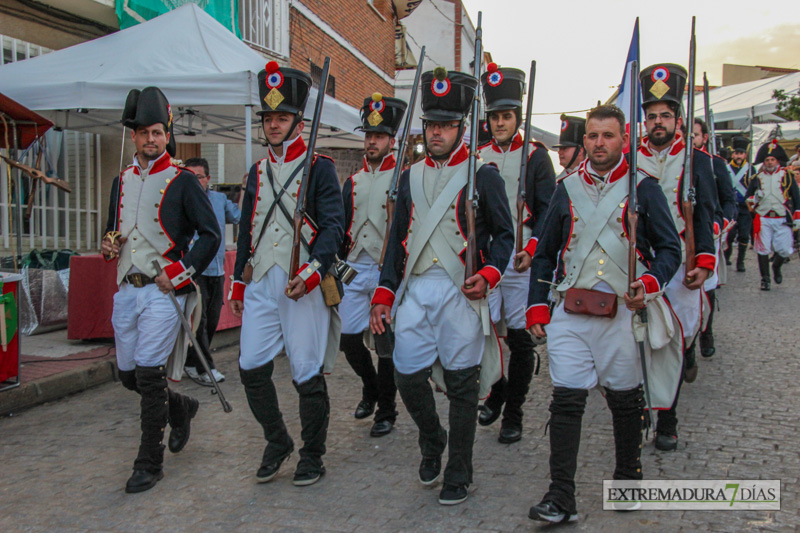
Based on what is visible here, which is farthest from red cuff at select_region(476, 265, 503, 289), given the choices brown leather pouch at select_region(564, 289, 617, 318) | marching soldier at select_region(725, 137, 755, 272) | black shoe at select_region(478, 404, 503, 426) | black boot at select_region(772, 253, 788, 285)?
marching soldier at select_region(725, 137, 755, 272)

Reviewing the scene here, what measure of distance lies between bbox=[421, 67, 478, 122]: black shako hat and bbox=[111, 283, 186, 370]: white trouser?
185 centimetres

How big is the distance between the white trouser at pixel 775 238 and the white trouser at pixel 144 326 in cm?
1066

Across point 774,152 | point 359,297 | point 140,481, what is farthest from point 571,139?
point 774,152

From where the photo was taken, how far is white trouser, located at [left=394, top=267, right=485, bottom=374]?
384 cm

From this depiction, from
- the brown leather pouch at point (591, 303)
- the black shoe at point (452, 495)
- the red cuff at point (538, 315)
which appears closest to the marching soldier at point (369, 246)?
the black shoe at point (452, 495)

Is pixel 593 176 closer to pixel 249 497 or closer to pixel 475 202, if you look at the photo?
pixel 475 202

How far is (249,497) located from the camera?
3.95 m

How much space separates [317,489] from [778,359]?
5167 mm

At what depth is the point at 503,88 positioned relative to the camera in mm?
5324

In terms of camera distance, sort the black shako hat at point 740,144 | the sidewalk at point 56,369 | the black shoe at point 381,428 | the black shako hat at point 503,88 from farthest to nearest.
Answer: the black shako hat at point 740,144 → the sidewalk at point 56,369 → the black shako hat at point 503,88 → the black shoe at point 381,428

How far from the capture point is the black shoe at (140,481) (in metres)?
4.04

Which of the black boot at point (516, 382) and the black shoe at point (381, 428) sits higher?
the black boot at point (516, 382)

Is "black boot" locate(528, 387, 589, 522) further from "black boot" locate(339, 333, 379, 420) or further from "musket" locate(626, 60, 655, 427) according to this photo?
"black boot" locate(339, 333, 379, 420)

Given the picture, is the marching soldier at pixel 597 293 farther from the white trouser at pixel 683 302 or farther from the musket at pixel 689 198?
the white trouser at pixel 683 302
